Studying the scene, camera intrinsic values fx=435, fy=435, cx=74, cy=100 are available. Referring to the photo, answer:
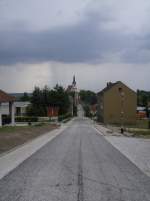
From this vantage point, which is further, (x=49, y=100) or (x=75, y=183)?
(x=49, y=100)

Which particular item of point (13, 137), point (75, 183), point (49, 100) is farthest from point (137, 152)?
point (49, 100)

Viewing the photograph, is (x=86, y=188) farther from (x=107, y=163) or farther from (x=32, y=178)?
(x=107, y=163)

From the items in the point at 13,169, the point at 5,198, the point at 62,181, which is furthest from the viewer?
the point at 13,169

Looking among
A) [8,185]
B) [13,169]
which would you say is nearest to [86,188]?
[8,185]

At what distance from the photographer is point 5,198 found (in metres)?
9.36

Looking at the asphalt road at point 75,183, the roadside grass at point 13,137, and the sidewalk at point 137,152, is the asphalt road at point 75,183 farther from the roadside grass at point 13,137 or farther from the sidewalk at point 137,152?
the roadside grass at point 13,137

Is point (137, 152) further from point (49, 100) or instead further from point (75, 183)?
point (49, 100)

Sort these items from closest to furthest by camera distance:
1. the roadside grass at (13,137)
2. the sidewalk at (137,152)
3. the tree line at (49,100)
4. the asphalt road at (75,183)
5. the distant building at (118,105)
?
the asphalt road at (75,183) → the sidewalk at (137,152) → the roadside grass at (13,137) → the distant building at (118,105) → the tree line at (49,100)

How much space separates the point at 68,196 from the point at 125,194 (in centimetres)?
135

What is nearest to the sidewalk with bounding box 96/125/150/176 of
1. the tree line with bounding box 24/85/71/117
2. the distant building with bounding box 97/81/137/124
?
the distant building with bounding box 97/81/137/124

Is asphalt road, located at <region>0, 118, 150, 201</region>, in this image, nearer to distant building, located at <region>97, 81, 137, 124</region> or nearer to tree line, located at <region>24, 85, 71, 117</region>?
distant building, located at <region>97, 81, 137, 124</region>

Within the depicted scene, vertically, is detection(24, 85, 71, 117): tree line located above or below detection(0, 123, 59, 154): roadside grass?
above

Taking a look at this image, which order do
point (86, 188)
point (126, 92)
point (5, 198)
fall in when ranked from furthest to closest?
point (126, 92), point (86, 188), point (5, 198)

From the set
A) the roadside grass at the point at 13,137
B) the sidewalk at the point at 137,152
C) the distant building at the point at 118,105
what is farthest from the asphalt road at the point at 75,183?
the distant building at the point at 118,105
